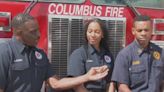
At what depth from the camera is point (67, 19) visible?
4555 millimetres

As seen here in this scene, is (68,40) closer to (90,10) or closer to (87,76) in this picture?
(90,10)

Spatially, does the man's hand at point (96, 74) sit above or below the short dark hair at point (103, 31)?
below

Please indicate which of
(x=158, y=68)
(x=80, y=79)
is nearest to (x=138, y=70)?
(x=158, y=68)

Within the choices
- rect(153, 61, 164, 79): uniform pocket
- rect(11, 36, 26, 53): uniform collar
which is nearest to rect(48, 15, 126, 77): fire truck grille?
rect(153, 61, 164, 79): uniform pocket

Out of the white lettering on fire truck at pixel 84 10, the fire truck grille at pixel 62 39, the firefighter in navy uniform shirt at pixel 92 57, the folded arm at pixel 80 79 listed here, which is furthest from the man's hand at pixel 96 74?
the white lettering on fire truck at pixel 84 10

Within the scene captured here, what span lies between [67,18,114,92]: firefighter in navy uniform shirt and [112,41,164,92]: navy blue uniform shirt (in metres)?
0.16

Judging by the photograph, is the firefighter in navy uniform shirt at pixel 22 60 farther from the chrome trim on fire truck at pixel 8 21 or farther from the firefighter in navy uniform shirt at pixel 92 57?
the chrome trim on fire truck at pixel 8 21

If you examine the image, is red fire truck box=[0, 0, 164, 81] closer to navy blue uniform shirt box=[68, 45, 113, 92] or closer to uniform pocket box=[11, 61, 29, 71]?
navy blue uniform shirt box=[68, 45, 113, 92]

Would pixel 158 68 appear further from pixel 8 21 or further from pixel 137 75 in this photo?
pixel 8 21

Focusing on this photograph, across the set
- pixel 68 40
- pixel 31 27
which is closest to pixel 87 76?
pixel 31 27

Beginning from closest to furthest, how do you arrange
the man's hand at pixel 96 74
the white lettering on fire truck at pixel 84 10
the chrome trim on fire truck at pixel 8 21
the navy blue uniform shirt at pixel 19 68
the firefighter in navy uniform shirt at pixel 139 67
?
1. the navy blue uniform shirt at pixel 19 68
2. the man's hand at pixel 96 74
3. the firefighter in navy uniform shirt at pixel 139 67
4. the chrome trim on fire truck at pixel 8 21
5. the white lettering on fire truck at pixel 84 10

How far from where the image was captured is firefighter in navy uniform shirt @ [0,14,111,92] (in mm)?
3387

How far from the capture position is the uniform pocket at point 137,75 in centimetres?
401

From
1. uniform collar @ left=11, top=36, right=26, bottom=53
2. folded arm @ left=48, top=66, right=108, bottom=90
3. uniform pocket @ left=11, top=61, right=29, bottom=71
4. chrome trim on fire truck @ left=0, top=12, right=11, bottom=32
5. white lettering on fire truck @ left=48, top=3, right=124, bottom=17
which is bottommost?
folded arm @ left=48, top=66, right=108, bottom=90
